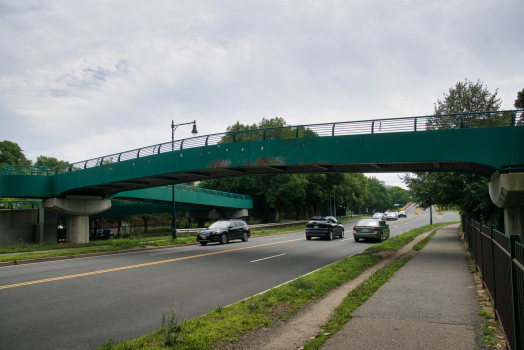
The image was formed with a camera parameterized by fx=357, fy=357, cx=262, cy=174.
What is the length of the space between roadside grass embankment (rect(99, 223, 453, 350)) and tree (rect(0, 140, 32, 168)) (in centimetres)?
6095

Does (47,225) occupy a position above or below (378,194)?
below

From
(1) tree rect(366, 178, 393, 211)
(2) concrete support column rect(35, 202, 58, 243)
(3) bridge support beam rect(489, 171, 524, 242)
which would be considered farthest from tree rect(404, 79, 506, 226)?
(1) tree rect(366, 178, 393, 211)

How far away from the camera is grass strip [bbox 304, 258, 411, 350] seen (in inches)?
205

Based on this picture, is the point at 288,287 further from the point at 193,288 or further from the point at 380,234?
the point at 380,234

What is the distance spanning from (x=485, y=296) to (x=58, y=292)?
10053mm

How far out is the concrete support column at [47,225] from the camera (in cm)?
3055

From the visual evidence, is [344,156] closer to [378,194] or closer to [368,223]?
[368,223]

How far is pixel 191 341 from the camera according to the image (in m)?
5.04

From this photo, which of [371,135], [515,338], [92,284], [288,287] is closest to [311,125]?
[371,135]

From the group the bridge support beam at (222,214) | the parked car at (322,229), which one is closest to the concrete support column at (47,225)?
the parked car at (322,229)

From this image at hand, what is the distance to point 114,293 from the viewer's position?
29.5ft

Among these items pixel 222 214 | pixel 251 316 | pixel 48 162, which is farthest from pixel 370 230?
pixel 48 162

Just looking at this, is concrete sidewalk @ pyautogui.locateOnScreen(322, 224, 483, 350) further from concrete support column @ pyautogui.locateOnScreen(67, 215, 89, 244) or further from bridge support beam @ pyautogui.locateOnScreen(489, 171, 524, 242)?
concrete support column @ pyautogui.locateOnScreen(67, 215, 89, 244)

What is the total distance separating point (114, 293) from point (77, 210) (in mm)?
23434
